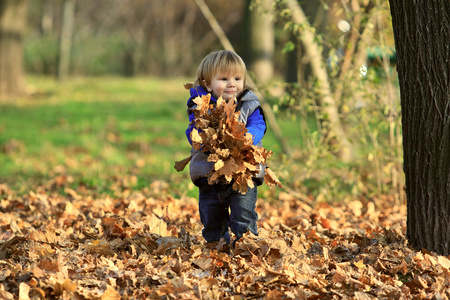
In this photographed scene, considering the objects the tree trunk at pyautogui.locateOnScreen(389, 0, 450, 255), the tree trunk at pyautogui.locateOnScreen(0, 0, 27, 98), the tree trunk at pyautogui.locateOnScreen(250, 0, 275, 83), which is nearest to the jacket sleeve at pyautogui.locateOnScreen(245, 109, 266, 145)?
the tree trunk at pyautogui.locateOnScreen(389, 0, 450, 255)

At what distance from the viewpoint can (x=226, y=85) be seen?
3.37m

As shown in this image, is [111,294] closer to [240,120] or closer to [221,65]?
[240,120]

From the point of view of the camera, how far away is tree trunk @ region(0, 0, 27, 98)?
15.0 m

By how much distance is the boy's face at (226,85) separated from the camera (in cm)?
337

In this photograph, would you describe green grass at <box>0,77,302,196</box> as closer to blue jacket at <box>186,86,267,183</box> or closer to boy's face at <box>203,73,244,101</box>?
blue jacket at <box>186,86,267,183</box>

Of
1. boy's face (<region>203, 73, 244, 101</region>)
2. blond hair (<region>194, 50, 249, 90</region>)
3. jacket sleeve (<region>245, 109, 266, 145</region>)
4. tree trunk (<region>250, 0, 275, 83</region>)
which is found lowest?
jacket sleeve (<region>245, 109, 266, 145</region>)

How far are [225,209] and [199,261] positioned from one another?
558 mm

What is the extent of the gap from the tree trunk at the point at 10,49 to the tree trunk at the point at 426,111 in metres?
13.6

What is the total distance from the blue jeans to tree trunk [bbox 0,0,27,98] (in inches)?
507

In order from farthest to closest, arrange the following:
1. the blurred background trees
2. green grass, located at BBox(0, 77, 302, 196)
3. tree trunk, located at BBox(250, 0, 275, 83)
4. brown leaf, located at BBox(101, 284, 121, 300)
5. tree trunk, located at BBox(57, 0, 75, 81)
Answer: tree trunk, located at BBox(57, 0, 75, 81), tree trunk, located at BBox(250, 0, 275, 83), green grass, located at BBox(0, 77, 302, 196), the blurred background trees, brown leaf, located at BBox(101, 284, 121, 300)

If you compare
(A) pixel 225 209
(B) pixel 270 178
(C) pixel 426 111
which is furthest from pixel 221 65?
(C) pixel 426 111

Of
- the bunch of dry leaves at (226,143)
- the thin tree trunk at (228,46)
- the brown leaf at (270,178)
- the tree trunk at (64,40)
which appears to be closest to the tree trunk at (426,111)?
the brown leaf at (270,178)

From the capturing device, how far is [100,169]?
7668mm

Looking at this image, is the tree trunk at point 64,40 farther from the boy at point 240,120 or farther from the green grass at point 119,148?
the boy at point 240,120
